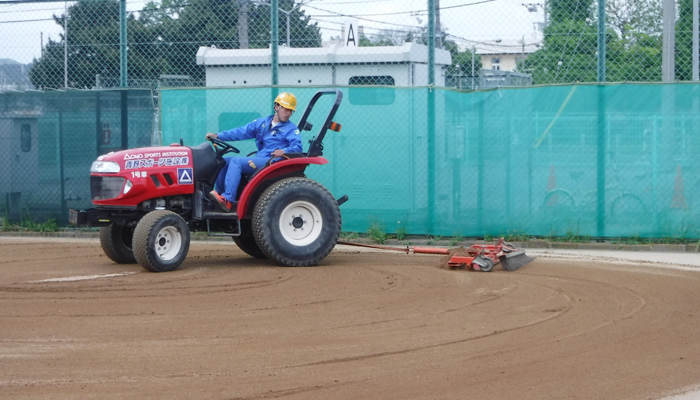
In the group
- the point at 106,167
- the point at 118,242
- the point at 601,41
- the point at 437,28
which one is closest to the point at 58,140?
the point at 118,242

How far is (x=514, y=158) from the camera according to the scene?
444 inches

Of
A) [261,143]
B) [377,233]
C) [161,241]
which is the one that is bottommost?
[377,233]

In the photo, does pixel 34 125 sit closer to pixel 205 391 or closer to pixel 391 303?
pixel 391 303

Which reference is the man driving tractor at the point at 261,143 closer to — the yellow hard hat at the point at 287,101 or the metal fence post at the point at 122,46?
the yellow hard hat at the point at 287,101

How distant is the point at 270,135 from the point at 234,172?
649 mm

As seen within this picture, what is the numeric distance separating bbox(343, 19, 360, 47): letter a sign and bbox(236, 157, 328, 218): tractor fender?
5187 mm

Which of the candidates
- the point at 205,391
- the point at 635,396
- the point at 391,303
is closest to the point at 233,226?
the point at 391,303

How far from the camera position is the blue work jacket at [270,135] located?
31.3 feet

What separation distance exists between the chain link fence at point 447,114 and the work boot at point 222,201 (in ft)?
9.33

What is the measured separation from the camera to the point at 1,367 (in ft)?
17.1

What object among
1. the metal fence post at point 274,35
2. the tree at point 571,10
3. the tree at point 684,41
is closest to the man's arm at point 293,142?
the metal fence post at point 274,35

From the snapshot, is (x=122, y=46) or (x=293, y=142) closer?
(x=293, y=142)

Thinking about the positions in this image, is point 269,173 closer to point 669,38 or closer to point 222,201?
point 222,201

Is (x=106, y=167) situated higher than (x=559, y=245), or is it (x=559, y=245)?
(x=106, y=167)
